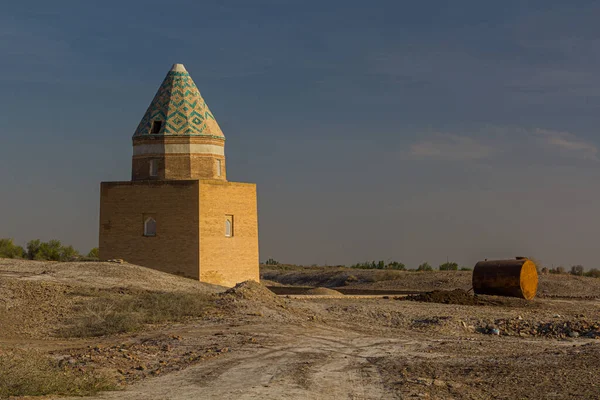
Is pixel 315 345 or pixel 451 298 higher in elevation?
pixel 451 298

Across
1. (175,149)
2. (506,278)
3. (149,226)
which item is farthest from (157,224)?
(506,278)

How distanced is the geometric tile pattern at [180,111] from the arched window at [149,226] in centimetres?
298

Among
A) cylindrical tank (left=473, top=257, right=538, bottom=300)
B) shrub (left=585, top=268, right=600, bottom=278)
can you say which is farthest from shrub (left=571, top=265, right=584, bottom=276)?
cylindrical tank (left=473, top=257, right=538, bottom=300)

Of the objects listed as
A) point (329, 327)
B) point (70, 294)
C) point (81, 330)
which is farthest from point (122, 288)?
point (329, 327)

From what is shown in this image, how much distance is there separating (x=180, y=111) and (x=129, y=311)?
12363mm

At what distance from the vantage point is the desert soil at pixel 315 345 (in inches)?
402

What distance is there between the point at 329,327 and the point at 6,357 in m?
7.01

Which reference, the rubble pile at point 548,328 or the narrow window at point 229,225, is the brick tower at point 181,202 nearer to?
the narrow window at point 229,225

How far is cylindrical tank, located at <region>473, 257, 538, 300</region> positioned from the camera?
79.4ft

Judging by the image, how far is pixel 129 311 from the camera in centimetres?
1641

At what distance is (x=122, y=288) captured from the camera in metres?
19.1

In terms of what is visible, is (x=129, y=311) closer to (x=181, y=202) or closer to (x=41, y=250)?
(x=181, y=202)

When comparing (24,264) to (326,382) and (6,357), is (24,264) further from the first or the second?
(326,382)

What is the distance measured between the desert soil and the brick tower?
3647 millimetres
